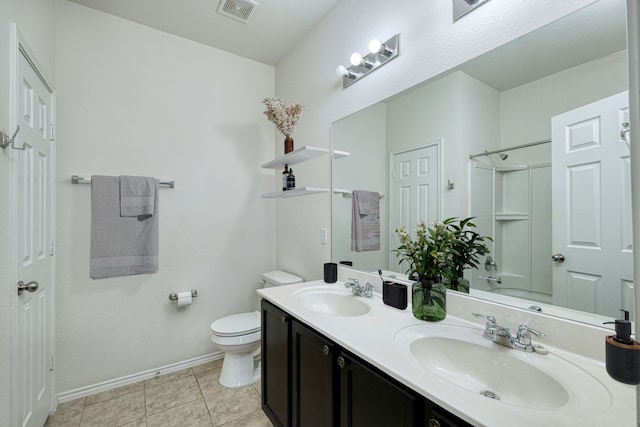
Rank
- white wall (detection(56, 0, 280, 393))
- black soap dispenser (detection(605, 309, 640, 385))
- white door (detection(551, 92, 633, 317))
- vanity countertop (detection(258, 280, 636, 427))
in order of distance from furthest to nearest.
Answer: white wall (detection(56, 0, 280, 393)) → white door (detection(551, 92, 633, 317)) → vanity countertop (detection(258, 280, 636, 427)) → black soap dispenser (detection(605, 309, 640, 385))

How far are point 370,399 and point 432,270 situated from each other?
0.55 m

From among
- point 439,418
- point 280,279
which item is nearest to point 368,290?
point 439,418

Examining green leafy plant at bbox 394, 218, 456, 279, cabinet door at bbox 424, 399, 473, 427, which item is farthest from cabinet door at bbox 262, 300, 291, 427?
cabinet door at bbox 424, 399, 473, 427

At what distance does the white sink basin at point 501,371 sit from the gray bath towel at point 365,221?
2.20ft

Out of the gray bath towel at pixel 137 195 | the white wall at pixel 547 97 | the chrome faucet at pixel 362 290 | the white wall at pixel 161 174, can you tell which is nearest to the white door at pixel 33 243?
the white wall at pixel 161 174

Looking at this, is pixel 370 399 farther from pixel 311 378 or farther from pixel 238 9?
pixel 238 9

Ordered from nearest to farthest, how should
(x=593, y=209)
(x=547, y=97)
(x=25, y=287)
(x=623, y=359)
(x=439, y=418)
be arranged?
(x=623, y=359) < (x=439, y=418) < (x=593, y=209) < (x=547, y=97) < (x=25, y=287)

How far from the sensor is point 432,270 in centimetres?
119

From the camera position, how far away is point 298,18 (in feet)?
6.96

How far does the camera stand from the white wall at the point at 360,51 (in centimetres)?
114

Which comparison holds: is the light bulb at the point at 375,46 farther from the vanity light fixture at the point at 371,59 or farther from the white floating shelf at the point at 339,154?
the white floating shelf at the point at 339,154

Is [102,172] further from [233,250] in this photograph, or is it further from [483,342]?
[483,342]

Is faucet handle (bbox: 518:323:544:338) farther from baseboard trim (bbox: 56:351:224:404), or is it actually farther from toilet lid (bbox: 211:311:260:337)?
baseboard trim (bbox: 56:351:224:404)

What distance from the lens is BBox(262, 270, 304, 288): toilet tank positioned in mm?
2248
